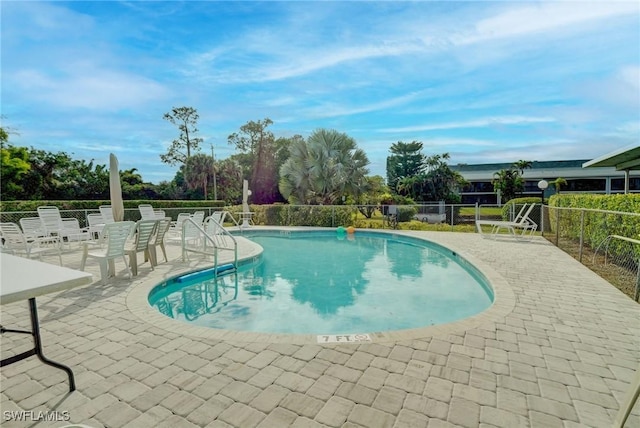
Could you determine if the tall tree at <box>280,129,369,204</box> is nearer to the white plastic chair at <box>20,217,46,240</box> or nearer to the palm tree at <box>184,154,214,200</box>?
the palm tree at <box>184,154,214,200</box>

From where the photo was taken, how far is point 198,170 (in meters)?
25.0

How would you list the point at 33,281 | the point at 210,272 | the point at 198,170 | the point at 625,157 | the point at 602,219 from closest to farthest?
1. the point at 33,281
2. the point at 210,272
3. the point at 602,219
4. the point at 625,157
5. the point at 198,170

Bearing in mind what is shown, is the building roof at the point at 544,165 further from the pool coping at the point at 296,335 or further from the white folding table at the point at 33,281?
the white folding table at the point at 33,281

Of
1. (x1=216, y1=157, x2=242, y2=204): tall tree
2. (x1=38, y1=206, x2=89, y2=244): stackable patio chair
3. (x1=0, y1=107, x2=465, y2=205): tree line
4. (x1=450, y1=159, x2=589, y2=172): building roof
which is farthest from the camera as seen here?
(x1=450, y1=159, x2=589, y2=172): building roof

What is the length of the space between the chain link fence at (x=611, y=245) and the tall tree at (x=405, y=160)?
28.1 metres

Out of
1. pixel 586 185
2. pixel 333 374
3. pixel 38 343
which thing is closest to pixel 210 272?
pixel 38 343

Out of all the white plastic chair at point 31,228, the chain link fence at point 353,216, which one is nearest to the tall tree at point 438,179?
the chain link fence at point 353,216

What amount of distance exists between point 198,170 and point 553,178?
34293 millimetres

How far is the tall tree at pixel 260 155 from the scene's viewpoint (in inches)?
1178

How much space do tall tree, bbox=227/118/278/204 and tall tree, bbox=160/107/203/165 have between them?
324 cm

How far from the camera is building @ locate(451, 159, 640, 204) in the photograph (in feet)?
102

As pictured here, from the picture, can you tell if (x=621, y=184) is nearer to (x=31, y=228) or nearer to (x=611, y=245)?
(x=611, y=245)

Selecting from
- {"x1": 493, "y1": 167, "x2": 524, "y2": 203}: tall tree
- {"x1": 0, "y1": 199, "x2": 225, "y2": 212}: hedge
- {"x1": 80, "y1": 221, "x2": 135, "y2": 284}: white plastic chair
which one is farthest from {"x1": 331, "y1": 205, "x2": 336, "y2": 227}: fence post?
{"x1": 493, "y1": 167, "x2": 524, "y2": 203}: tall tree

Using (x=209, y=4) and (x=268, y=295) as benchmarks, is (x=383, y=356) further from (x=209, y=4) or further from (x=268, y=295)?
(x=209, y=4)
